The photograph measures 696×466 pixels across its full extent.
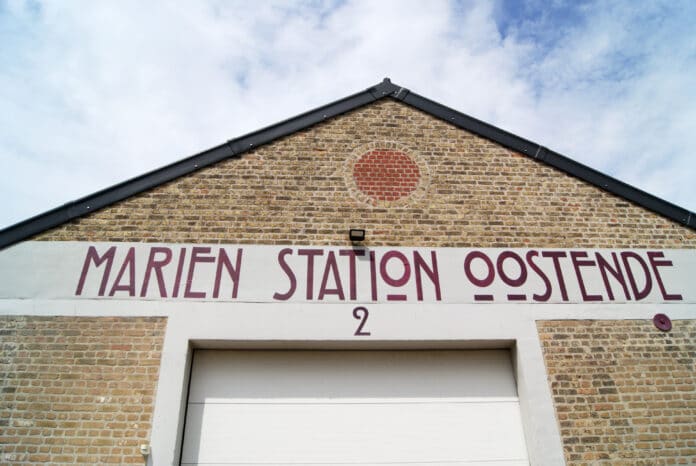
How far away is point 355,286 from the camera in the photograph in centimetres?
628

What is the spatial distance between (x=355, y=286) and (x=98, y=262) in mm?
3527

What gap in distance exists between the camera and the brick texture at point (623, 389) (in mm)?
5535

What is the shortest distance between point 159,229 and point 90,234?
94 cm

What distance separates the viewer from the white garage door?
565 centimetres

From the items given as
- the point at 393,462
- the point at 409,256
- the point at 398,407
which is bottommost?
the point at 393,462

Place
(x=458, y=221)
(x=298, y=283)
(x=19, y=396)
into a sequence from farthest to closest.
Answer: (x=458, y=221), (x=298, y=283), (x=19, y=396)

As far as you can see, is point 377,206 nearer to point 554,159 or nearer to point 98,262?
point 554,159

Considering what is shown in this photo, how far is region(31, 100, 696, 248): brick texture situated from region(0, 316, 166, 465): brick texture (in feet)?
4.30

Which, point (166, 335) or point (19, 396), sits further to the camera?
point (166, 335)

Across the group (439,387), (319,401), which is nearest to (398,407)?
(439,387)

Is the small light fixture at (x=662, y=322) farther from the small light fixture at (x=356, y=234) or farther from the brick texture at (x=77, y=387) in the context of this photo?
the brick texture at (x=77, y=387)

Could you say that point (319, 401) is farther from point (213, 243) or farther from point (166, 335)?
point (213, 243)

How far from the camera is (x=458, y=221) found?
685 centimetres

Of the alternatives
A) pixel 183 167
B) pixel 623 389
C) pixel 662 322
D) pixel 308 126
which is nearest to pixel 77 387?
pixel 183 167
